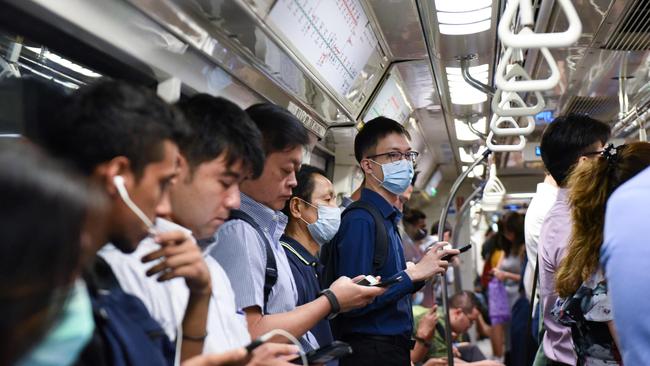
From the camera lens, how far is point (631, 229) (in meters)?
1.25

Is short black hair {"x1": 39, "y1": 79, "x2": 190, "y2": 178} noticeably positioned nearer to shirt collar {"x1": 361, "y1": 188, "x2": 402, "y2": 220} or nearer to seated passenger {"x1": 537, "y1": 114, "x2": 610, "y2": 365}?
seated passenger {"x1": 537, "y1": 114, "x2": 610, "y2": 365}

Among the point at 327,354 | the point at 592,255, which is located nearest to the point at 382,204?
the point at 592,255

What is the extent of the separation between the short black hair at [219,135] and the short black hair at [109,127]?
277 mm

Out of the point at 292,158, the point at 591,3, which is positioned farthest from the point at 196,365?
the point at 591,3

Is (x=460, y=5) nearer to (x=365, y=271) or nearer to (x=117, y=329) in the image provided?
(x=365, y=271)

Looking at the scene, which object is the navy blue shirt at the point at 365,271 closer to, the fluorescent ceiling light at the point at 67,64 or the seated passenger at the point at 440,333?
the seated passenger at the point at 440,333

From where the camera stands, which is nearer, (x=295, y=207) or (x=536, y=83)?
(x=536, y=83)

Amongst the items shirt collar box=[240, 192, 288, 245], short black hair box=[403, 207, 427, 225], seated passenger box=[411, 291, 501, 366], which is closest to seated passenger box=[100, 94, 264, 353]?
shirt collar box=[240, 192, 288, 245]

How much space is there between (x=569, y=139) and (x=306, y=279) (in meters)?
1.45

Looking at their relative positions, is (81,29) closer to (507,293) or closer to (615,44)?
(615,44)

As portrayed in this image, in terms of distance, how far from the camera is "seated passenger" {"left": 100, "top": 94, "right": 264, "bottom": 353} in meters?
1.24

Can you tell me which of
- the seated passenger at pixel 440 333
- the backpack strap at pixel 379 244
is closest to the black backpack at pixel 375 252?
the backpack strap at pixel 379 244

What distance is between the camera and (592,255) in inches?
74.3

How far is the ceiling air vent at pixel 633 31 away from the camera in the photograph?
9.96 ft
